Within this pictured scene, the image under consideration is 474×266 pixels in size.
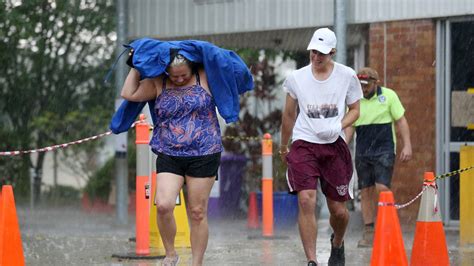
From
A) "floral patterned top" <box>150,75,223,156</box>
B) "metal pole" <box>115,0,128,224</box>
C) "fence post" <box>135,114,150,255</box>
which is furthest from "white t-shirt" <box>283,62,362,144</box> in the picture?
"metal pole" <box>115,0,128,224</box>

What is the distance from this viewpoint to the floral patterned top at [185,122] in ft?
26.6

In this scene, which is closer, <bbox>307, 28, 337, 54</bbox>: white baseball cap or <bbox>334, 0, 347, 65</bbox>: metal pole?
<bbox>307, 28, 337, 54</bbox>: white baseball cap

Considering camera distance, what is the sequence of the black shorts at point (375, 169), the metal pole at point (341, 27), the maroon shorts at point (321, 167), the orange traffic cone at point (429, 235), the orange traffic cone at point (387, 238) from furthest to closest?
1. the metal pole at point (341, 27)
2. the black shorts at point (375, 169)
3. the orange traffic cone at point (429, 235)
4. the maroon shorts at point (321, 167)
5. the orange traffic cone at point (387, 238)

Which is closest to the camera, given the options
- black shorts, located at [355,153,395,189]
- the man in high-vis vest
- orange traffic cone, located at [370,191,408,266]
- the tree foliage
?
orange traffic cone, located at [370,191,408,266]

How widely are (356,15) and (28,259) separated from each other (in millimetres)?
5867

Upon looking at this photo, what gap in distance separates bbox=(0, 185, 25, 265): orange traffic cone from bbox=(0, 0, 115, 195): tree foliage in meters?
11.1

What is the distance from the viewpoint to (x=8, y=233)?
8.66 m

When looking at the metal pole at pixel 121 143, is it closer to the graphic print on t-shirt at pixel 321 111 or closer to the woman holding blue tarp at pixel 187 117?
the graphic print on t-shirt at pixel 321 111

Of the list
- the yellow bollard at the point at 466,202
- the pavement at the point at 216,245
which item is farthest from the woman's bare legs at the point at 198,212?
the yellow bollard at the point at 466,202

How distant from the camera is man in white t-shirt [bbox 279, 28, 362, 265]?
8797 mm

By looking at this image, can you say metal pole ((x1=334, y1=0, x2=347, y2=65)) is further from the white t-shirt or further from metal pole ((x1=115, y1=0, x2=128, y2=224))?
the white t-shirt

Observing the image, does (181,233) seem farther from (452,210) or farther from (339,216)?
(452,210)

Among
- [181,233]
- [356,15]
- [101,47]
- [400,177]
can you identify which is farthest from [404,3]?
[101,47]

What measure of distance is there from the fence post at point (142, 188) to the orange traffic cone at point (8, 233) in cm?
192
